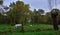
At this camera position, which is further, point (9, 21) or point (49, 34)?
point (9, 21)

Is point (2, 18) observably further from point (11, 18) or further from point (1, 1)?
point (1, 1)

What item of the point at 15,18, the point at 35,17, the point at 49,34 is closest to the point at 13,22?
the point at 15,18

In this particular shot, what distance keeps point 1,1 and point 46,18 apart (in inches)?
400

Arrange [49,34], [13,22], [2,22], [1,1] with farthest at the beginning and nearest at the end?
[2,22]
[13,22]
[1,1]
[49,34]

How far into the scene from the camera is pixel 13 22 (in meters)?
20.5

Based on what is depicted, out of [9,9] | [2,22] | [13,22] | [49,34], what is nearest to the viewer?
[49,34]

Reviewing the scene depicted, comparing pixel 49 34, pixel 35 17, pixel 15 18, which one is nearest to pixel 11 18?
pixel 15 18

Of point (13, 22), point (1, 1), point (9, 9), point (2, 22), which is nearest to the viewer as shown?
point (1, 1)

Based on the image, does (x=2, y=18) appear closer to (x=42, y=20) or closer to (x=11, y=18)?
(x=11, y=18)

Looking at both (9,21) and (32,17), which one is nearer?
(9,21)

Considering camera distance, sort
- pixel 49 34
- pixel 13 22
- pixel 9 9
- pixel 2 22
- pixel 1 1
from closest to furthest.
Result: pixel 49 34, pixel 1 1, pixel 13 22, pixel 2 22, pixel 9 9

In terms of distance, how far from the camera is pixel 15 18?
20.6 metres

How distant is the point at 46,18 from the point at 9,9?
17.0 feet

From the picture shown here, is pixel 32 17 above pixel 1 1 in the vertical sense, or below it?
below
